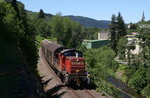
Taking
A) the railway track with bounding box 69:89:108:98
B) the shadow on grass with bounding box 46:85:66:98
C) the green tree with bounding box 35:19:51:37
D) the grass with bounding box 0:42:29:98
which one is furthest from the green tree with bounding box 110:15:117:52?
the railway track with bounding box 69:89:108:98

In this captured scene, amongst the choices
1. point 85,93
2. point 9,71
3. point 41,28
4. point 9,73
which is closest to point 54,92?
point 85,93

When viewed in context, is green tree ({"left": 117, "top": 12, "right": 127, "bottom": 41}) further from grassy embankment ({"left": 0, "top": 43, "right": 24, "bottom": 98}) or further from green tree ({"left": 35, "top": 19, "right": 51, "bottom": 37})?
grassy embankment ({"left": 0, "top": 43, "right": 24, "bottom": 98})

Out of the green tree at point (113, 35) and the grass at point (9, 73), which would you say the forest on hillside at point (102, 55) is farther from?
the grass at point (9, 73)

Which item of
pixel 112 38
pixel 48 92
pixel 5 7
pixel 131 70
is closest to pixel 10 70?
pixel 48 92

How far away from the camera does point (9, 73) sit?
20.2 meters

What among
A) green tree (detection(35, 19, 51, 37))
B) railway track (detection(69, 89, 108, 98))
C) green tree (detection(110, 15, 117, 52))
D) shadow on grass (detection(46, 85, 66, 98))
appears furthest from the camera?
green tree (detection(35, 19, 51, 37))

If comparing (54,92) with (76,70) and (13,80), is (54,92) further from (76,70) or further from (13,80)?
(13,80)

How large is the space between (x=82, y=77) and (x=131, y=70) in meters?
37.0

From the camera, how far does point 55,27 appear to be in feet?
379

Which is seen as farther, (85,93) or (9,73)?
(85,93)

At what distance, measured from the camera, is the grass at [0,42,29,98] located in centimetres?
1595

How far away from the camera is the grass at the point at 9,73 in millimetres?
15947

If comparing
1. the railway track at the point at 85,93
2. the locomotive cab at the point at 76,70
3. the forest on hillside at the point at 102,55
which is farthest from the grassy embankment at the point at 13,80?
the railway track at the point at 85,93

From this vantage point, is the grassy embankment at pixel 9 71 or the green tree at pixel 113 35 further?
the green tree at pixel 113 35
